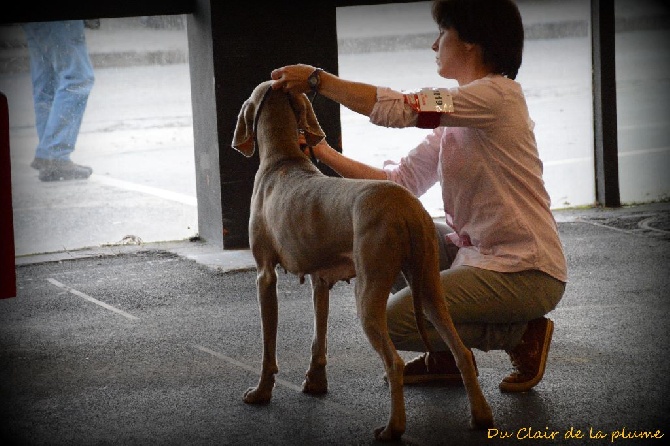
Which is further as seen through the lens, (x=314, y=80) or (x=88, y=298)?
(x=88, y=298)

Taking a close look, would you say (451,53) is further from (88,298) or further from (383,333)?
(88,298)

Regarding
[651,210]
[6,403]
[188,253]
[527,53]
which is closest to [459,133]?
[6,403]

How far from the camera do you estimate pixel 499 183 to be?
4.59 metres

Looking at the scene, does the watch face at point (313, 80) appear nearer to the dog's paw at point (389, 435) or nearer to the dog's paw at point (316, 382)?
the dog's paw at point (316, 382)

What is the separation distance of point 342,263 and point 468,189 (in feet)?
2.34

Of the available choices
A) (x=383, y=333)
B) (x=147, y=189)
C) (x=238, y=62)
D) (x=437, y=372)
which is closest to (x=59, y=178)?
(x=147, y=189)

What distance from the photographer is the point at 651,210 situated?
871 centimetres

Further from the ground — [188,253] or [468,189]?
[468,189]

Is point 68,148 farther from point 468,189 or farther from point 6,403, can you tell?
point 468,189

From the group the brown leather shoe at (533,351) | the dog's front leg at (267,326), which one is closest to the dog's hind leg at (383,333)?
the dog's front leg at (267,326)

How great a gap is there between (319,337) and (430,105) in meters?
1.13

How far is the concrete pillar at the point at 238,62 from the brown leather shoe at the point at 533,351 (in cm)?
351

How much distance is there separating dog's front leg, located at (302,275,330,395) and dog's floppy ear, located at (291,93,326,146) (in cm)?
61

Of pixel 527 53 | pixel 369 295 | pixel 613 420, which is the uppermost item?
pixel 527 53
